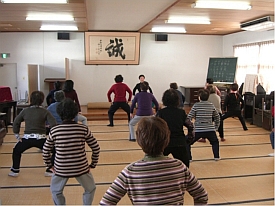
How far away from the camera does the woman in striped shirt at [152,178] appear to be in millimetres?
1429

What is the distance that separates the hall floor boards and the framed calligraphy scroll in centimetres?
423

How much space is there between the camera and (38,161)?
15.0 ft

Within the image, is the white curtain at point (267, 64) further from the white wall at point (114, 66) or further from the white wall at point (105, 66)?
the white wall at point (105, 66)

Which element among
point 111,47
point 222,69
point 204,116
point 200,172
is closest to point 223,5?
point 204,116

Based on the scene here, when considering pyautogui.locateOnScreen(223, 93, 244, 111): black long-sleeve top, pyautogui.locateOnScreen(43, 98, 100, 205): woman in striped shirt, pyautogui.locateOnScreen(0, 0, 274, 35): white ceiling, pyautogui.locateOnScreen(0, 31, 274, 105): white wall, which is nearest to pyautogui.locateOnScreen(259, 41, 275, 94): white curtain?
pyautogui.locateOnScreen(0, 31, 274, 105): white wall

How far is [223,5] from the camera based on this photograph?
17.4ft

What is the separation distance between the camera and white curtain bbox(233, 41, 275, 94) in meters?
7.83

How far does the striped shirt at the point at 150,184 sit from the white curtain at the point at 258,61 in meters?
7.03

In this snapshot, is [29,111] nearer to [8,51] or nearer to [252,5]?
[252,5]

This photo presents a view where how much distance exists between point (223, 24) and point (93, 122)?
4.14 meters

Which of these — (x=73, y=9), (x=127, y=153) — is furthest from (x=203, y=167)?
(x=73, y=9)

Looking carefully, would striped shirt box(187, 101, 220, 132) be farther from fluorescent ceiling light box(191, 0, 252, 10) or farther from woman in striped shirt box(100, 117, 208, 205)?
woman in striped shirt box(100, 117, 208, 205)

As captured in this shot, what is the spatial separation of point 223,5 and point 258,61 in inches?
144

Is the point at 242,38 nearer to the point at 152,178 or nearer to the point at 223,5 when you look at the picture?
the point at 223,5
